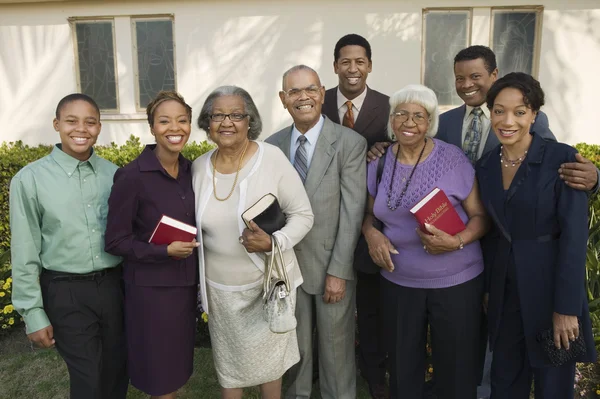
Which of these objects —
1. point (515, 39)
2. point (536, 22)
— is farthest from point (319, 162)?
point (536, 22)

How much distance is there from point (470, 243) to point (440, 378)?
87 cm

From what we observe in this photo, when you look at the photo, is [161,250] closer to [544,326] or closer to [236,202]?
[236,202]

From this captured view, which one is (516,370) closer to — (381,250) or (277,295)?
(381,250)

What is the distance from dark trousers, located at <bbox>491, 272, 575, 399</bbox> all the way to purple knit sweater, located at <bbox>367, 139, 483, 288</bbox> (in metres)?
0.29

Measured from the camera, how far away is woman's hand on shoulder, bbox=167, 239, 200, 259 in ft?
7.90

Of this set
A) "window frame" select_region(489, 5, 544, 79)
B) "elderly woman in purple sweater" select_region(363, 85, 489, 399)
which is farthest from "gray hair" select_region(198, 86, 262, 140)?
"window frame" select_region(489, 5, 544, 79)

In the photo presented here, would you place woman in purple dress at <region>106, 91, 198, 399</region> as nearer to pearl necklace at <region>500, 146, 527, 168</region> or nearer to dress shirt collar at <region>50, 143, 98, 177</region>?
dress shirt collar at <region>50, 143, 98, 177</region>

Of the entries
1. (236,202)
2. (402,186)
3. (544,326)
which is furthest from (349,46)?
(544,326)

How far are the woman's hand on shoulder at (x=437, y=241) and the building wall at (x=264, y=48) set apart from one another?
6.04m

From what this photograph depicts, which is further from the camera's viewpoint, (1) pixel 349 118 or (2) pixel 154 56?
(2) pixel 154 56

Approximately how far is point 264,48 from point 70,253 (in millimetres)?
6440

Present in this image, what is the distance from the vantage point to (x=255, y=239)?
244cm

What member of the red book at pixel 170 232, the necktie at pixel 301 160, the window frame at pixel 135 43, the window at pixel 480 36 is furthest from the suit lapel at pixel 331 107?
the window frame at pixel 135 43

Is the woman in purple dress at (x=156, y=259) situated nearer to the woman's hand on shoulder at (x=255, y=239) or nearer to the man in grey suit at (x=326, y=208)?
the woman's hand on shoulder at (x=255, y=239)
